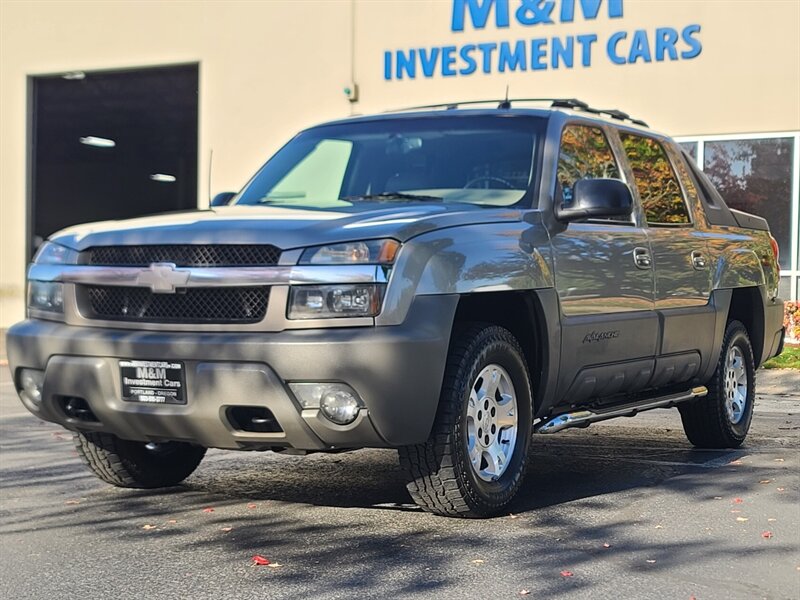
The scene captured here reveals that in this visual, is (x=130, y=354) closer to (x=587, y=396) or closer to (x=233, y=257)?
(x=233, y=257)

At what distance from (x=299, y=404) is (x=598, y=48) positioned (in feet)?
42.6

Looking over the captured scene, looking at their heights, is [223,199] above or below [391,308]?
above

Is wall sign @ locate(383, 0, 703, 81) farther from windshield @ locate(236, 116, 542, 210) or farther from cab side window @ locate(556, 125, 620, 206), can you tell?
windshield @ locate(236, 116, 542, 210)

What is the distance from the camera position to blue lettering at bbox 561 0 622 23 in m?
17.0

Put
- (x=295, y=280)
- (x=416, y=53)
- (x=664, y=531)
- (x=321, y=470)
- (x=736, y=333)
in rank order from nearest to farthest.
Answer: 1. (x=295, y=280)
2. (x=664, y=531)
3. (x=321, y=470)
4. (x=736, y=333)
5. (x=416, y=53)

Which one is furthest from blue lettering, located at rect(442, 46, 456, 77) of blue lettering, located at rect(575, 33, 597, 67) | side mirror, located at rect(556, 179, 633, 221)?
side mirror, located at rect(556, 179, 633, 221)

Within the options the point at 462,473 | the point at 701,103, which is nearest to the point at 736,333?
the point at 462,473

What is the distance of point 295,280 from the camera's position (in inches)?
202

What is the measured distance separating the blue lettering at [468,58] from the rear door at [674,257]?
1036 cm

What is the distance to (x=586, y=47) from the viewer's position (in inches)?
679

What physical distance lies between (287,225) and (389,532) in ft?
4.43

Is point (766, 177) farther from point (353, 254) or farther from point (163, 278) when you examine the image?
point (163, 278)

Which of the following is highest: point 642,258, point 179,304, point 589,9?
point 589,9

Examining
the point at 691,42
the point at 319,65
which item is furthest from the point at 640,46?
the point at 319,65
